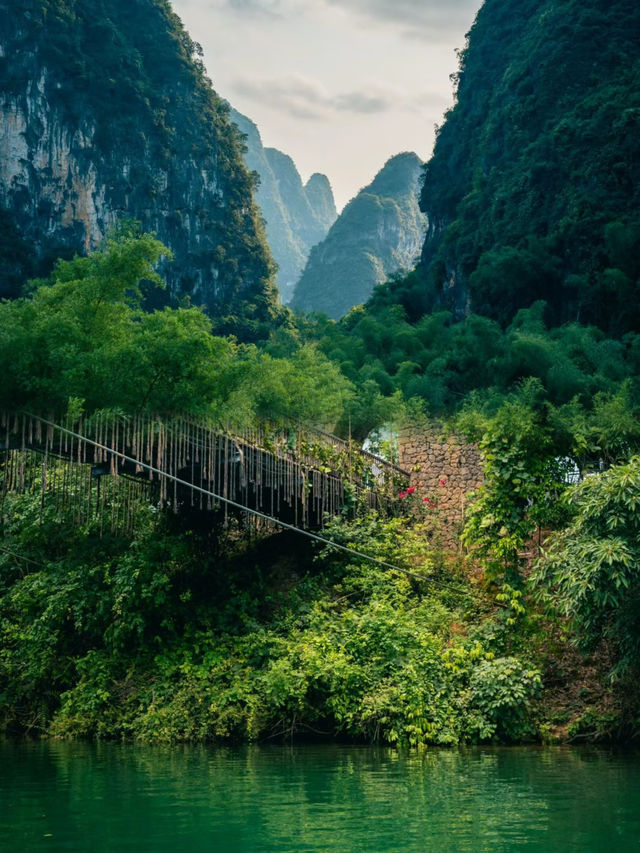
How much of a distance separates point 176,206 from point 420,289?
1634 cm

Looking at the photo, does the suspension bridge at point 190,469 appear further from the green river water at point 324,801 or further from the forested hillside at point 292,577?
the green river water at point 324,801

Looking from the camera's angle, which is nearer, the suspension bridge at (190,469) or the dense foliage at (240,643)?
the dense foliage at (240,643)

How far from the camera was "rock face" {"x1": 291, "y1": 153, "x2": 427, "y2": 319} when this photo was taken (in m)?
80.6

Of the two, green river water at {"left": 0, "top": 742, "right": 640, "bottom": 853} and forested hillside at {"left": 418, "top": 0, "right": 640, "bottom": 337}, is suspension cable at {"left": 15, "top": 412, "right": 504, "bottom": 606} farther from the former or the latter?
forested hillside at {"left": 418, "top": 0, "right": 640, "bottom": 337}

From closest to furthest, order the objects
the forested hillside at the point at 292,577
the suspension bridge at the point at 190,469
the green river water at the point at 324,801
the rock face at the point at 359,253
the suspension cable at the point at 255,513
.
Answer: the green river water at the point at 324,801 → the forested hillside at the point at 292,577 → the suspension cable at the point at 255,513 → the suspension bridge at the point at 190,469 → the rock face at the point at 359,253

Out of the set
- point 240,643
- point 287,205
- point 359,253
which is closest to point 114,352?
point 240,643

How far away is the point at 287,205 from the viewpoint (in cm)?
13425

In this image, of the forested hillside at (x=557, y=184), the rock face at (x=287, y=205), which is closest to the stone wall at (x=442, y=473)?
the forested hillside at (x=557, y=184)

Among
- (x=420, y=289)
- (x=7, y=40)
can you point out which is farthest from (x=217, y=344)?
(x=7, y=40)

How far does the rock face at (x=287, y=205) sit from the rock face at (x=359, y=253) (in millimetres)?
33289

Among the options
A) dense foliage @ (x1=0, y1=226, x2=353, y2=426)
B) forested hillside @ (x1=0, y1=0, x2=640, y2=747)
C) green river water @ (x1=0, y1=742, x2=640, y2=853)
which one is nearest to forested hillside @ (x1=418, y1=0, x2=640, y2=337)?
forested hillside @ (x1=0, y1=0, x2=640, y2=747)

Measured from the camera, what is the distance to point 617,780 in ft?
22.8

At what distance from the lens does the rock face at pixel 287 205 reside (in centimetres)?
12344

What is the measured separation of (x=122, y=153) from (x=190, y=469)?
42.4 metres
